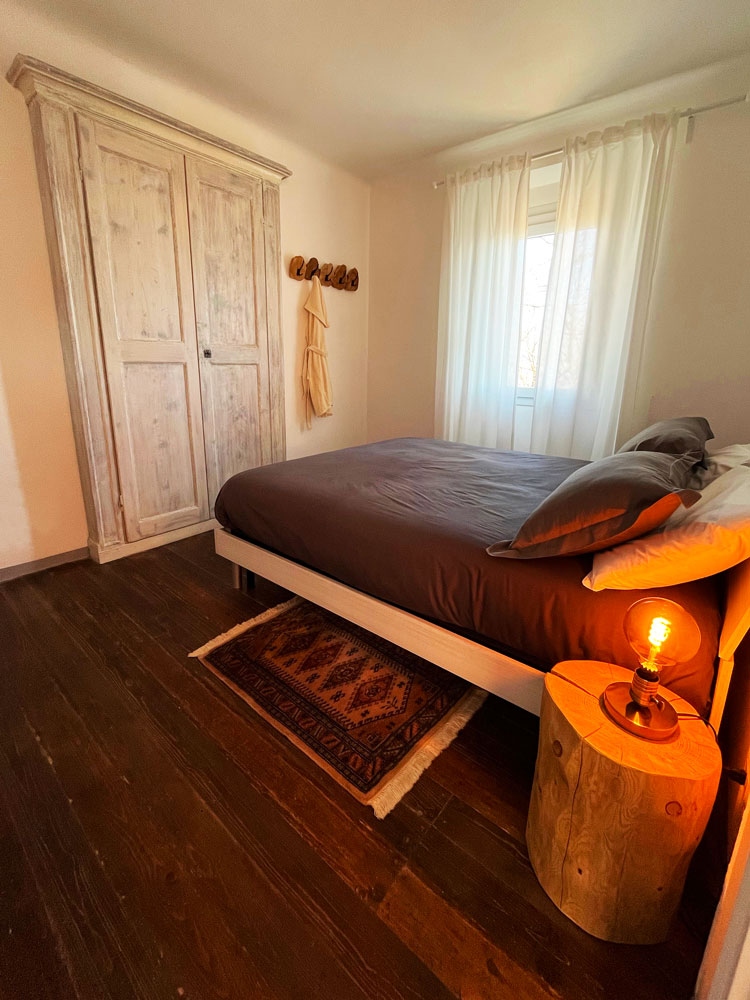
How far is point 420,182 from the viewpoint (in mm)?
3564

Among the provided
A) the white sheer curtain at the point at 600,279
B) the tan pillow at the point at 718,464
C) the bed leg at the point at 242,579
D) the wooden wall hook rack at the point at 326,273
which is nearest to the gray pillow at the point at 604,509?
the tan pillow at the point at 718,464

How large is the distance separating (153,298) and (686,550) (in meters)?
2.83

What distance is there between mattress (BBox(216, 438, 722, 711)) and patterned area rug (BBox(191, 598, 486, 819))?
34cm

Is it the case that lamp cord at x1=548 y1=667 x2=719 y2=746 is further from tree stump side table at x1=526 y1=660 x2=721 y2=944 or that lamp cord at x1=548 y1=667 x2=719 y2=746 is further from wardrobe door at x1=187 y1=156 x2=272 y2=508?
wardrobe door at x1=187 y1=156 x2=272 y2=508

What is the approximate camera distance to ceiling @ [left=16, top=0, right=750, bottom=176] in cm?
200

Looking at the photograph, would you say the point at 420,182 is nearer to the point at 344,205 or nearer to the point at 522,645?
the point at 344,205

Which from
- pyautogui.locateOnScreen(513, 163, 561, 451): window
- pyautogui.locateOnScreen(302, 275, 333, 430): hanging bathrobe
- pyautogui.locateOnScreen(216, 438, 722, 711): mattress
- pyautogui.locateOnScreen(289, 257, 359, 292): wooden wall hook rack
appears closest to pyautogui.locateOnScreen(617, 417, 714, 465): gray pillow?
pyautogui.locateOnScreen(216, 438, 722, 711): mattress

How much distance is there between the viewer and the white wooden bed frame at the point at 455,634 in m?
0.98

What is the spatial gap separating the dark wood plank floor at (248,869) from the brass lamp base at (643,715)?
1.53 feet

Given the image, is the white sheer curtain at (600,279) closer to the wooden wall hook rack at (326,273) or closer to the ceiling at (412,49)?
the ceiling at (412,49)

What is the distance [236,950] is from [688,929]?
3.11 feet

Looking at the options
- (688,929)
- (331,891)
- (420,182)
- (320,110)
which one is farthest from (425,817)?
(420,182)

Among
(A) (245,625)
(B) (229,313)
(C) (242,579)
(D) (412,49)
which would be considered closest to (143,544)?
(C) (242,579)

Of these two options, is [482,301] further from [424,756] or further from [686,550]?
[424,756]
